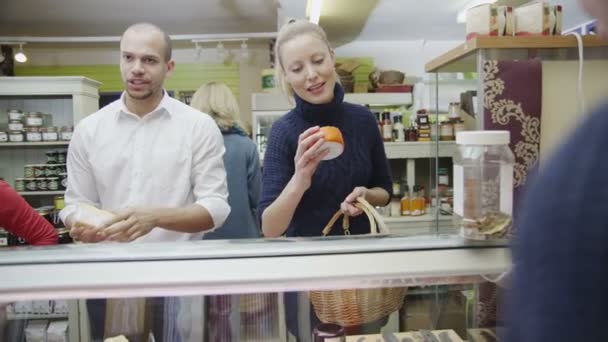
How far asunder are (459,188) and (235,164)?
2.01 metres

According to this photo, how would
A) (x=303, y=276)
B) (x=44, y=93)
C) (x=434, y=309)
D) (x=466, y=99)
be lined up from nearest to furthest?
(x=303, y=276) → (x=434, y=309) → (x=466, y=99) → (x=44, y=93)

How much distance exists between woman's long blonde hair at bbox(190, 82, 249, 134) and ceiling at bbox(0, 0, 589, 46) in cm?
190

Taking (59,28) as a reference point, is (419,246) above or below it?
below

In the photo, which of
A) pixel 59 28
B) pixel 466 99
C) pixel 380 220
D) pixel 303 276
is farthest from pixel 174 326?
pixel 59 28

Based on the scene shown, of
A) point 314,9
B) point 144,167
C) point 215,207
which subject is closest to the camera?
point 215,207

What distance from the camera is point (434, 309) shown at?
46.2 inches

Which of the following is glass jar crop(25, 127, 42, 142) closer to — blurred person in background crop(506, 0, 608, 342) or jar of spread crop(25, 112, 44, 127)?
jar of spread crop(25, 112, 44, 127)

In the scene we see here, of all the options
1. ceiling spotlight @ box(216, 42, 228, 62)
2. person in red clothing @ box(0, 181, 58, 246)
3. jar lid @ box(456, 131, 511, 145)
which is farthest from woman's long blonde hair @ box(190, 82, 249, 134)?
ceiling spotlight @ box(216, 42, 228, 62)

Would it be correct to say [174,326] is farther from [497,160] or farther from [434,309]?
[497,160]

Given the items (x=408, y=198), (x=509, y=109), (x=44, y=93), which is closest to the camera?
(x=509, y=109)

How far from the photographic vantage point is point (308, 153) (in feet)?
4.17

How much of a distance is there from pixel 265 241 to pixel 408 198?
11.7 feet

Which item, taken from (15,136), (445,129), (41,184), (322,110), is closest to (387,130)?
(445,129)

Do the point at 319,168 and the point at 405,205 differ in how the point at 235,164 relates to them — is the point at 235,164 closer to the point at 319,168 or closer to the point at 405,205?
the point at 319,168
